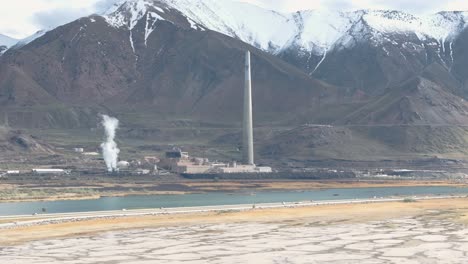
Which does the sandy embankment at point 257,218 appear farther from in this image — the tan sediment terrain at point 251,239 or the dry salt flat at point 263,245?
the dry salt flat at point 263,245

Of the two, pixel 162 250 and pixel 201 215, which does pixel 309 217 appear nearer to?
pixel 201 215

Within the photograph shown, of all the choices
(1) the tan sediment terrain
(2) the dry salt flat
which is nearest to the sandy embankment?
(1) the tan sediment terrain

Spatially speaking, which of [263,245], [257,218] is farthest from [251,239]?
[257,218]

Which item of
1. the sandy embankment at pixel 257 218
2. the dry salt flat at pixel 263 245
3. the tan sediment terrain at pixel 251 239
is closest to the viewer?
A: the dry salt flat at pixel 263 245

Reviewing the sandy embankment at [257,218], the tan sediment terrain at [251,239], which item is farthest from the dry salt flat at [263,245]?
the sandy embankment at [257,218]

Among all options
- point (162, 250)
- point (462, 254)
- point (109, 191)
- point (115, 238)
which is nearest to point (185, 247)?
point (162, 250)

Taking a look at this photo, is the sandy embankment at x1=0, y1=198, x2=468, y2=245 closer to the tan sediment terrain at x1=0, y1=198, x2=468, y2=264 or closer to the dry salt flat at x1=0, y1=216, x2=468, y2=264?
the tan sediment terrain at x1=0, y1=198, x2=468, y2=264
